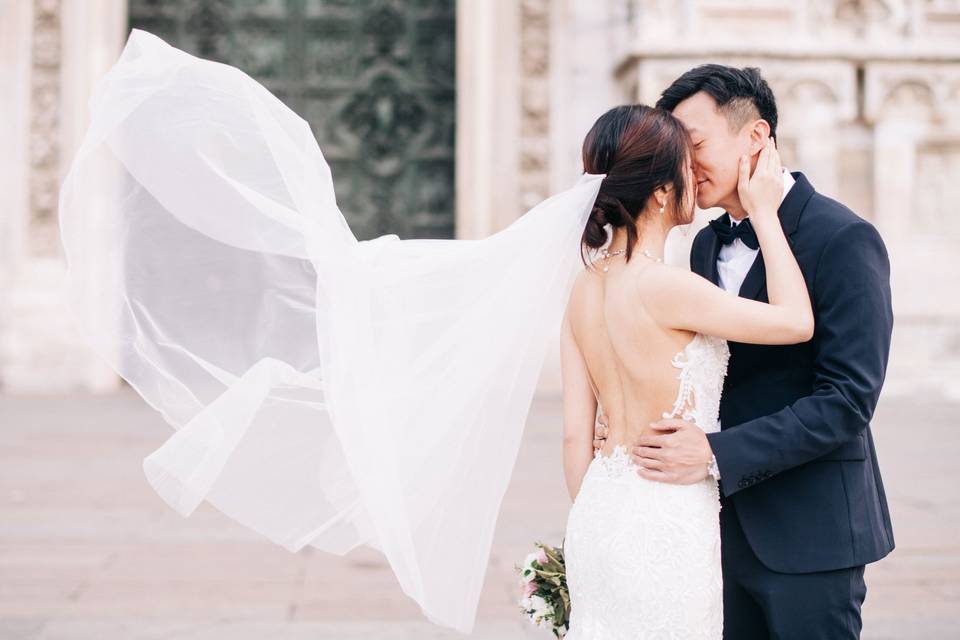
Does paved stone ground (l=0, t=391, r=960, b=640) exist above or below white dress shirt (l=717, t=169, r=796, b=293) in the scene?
below

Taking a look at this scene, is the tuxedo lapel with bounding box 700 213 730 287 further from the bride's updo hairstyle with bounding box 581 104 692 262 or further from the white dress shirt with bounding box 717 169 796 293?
the bride's updo hairstyle with bounding box 581 104 692 262

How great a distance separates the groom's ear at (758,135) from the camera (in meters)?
2.54

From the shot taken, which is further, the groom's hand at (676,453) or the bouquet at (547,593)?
the bouquet at (547,593)

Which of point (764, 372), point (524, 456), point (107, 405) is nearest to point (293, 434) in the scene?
point (764, 372)

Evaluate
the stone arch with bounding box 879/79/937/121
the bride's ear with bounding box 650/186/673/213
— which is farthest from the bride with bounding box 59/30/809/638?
the stone arch with bounding box 879/79/937/121

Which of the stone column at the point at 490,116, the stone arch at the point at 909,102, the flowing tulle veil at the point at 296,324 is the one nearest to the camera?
the flowing tulle veil at the point at 296,324

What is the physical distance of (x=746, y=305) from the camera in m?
2.34

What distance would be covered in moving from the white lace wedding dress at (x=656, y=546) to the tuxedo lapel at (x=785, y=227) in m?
0.15

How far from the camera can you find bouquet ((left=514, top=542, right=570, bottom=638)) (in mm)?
2785

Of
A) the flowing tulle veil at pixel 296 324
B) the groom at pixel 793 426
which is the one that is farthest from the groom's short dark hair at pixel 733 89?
the flowing tulle veil at pixel 296 324

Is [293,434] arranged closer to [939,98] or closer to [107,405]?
[107,405]

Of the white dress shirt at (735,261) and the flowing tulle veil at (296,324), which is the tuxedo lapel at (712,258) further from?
the flowing tulle veil at (296,324)

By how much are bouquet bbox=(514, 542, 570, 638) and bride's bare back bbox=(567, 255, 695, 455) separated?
43cm

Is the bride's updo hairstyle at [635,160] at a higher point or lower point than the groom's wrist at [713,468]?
higher
